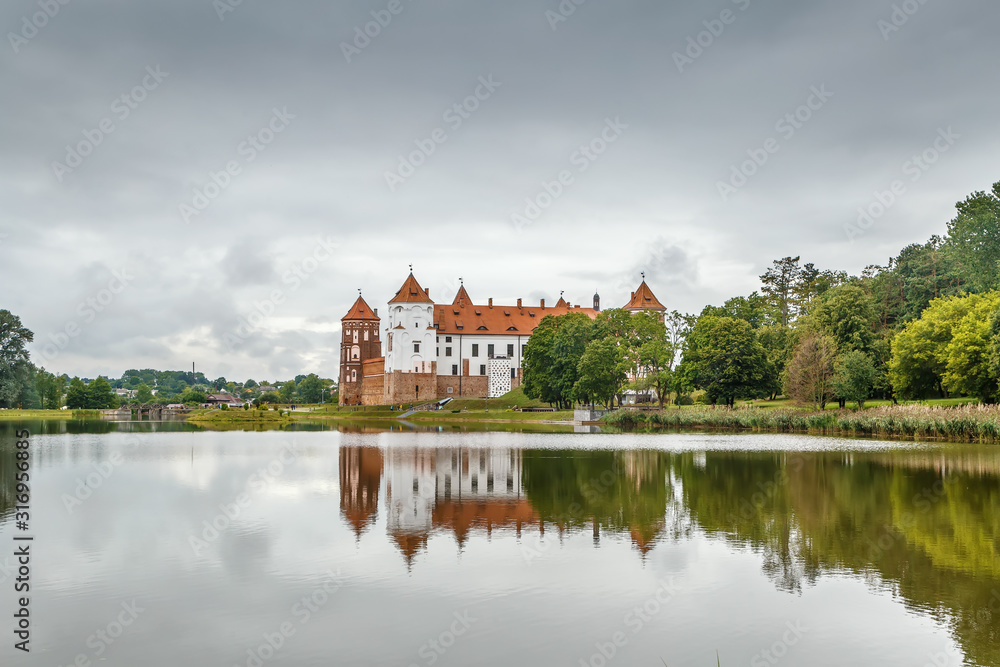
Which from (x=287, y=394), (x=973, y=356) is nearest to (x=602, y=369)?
(x=973, y=356)

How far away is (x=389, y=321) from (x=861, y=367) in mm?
54438

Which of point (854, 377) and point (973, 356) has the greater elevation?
point (973, 356)

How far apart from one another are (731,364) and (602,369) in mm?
7933

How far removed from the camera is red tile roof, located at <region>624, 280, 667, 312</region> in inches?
3374

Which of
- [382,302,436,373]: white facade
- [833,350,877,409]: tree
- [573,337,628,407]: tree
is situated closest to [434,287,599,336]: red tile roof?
[382,302,436,373]: white facade

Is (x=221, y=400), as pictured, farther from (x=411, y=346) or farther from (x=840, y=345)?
(x=840, y=345)

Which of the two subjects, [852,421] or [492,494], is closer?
[492,494]

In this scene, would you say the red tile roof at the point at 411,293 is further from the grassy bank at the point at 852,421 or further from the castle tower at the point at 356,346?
the grassy bank at the point at 852,421

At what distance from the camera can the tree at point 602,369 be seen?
49344 mm

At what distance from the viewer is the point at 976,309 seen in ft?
119

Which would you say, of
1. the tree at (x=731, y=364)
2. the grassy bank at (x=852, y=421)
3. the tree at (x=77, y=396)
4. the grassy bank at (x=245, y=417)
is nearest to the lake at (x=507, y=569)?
the grassy bank at (x=852, y=421)
